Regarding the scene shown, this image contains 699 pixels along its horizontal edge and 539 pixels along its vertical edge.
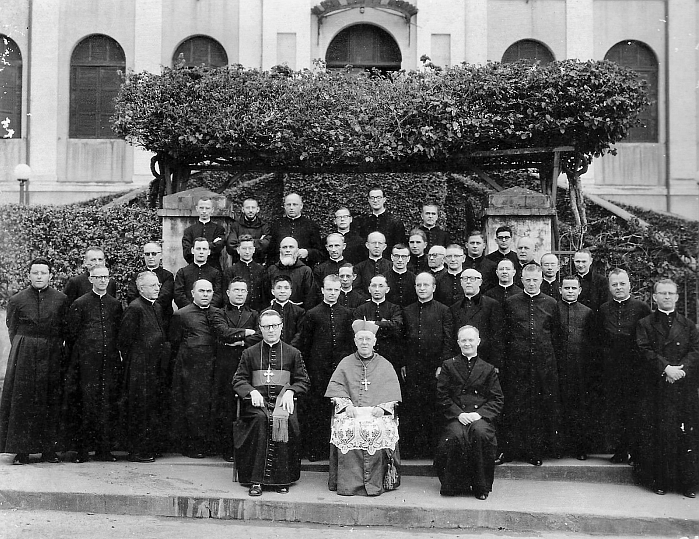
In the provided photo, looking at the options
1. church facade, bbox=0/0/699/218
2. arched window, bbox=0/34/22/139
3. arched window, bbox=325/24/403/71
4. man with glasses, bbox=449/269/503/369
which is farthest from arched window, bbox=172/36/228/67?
man with glasses, bbox=449/269/503/369

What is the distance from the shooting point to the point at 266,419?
656cm

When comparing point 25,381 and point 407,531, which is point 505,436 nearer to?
point 407,531

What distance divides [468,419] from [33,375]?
13.6 ft

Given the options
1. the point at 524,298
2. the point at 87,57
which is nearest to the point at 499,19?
the point at 87,57

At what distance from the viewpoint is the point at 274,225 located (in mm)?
9289

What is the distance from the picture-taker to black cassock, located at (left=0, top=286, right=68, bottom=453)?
7.23 metres

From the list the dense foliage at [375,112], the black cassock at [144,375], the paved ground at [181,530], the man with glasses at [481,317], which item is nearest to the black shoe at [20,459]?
the black cassock at [144,375]

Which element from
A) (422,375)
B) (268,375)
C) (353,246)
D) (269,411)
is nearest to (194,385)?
(268,375)

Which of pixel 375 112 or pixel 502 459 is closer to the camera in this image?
pixel 502 459

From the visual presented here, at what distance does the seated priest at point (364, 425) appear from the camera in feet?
21.1

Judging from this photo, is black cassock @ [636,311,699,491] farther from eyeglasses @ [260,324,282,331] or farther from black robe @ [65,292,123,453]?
black robe @ [65,292,123,453]

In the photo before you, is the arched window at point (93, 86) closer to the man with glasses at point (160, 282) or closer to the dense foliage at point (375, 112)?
the dense foliage at point (375, 112)

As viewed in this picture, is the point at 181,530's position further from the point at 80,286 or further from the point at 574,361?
the point at 574,361

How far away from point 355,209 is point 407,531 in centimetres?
768
